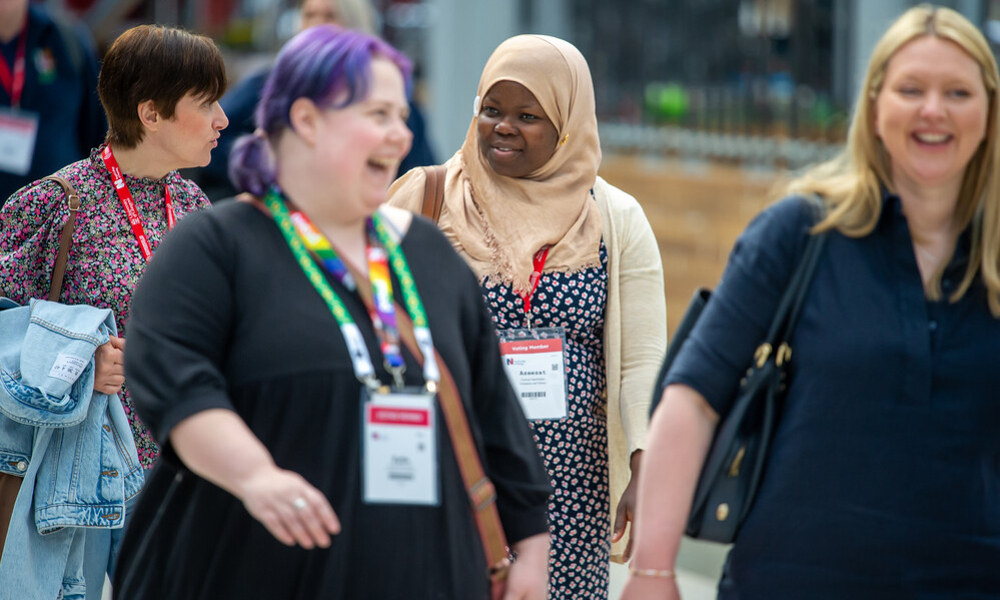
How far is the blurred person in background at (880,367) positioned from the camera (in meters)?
2.18

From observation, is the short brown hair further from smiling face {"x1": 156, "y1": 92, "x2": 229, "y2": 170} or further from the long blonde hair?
the long blonde hair

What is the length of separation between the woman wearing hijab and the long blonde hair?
89cm

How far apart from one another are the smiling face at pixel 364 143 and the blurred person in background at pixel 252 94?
3.26 meters

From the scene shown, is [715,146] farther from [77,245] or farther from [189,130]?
[77,245]

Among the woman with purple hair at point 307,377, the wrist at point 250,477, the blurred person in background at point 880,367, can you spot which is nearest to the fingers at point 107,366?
the woman with purple hair at point 307,377

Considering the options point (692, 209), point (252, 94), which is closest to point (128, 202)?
point (252, 94)

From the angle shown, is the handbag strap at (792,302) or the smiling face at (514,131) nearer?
the handbag strap at (792,302)

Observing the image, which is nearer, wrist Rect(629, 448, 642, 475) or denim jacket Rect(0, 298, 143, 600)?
denim jacket Rect(0, 298, 143, 600)

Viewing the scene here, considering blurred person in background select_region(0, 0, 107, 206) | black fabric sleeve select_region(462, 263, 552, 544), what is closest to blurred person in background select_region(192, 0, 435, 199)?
blurred person in background select_region(0, 0, 107, 206)

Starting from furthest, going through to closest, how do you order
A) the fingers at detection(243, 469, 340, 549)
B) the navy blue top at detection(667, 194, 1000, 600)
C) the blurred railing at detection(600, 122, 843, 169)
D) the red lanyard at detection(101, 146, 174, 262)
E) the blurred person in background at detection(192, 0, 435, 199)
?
the blurred railing at detection(600, 122, 843, 169) < the blurred person in background at detection(192, 0, 435, 199) < the red lanyard at detection(101, 146, 174, 262) < the navy blue top at detection(667, 194, 1000, 600) < the fingers at detection(243, 469, 340, 549)

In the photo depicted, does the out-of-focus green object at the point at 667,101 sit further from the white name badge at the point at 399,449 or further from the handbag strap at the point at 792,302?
the white name badge at the point at 399,449

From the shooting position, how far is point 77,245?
A: 9.85 ft

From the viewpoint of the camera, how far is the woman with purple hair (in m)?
2.02

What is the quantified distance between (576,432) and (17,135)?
3039 millimetres
